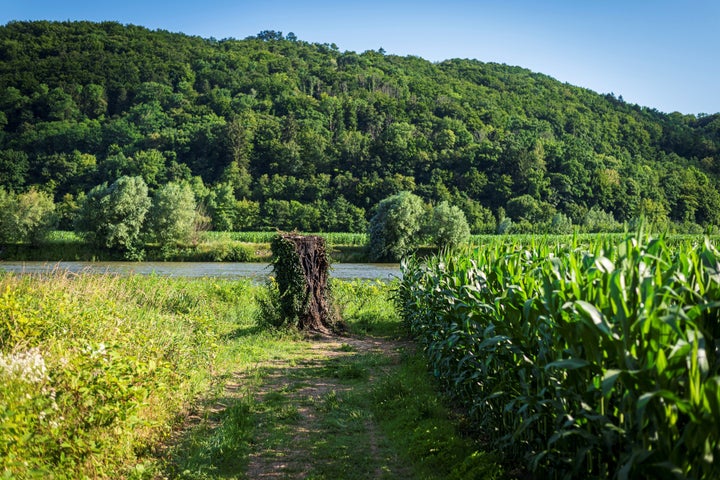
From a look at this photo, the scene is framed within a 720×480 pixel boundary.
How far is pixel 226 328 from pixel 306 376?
13.5 feet

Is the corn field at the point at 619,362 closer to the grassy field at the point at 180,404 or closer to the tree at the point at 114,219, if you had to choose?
the grassy field at the point at 180,404

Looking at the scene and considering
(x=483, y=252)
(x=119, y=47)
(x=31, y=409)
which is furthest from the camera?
(x=119, y=47)

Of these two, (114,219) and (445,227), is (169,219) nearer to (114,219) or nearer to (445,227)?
(114,219)

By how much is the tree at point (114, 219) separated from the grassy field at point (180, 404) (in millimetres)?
40942

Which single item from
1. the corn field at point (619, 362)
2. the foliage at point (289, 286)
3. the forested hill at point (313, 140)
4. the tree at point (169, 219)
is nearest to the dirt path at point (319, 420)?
the corn field at point (619, 362)

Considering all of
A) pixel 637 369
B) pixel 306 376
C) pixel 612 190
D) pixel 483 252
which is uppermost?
pixel 612 190

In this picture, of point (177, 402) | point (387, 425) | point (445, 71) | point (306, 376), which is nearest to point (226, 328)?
point (306, 376)

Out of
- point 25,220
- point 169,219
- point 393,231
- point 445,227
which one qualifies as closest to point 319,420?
point 393,231

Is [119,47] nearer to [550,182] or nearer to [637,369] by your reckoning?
[550,182]

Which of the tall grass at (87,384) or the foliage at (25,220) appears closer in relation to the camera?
the tall grass at (87,384)

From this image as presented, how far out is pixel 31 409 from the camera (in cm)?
408

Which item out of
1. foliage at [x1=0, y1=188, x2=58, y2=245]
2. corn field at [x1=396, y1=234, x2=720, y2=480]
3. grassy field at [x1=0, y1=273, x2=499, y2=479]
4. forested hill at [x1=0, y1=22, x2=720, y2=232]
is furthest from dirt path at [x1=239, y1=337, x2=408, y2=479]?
forested hill at [x1=0, y1=22, x2=720, y2=232]

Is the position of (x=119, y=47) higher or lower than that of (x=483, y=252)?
higher

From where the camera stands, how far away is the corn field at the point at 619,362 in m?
2.53
